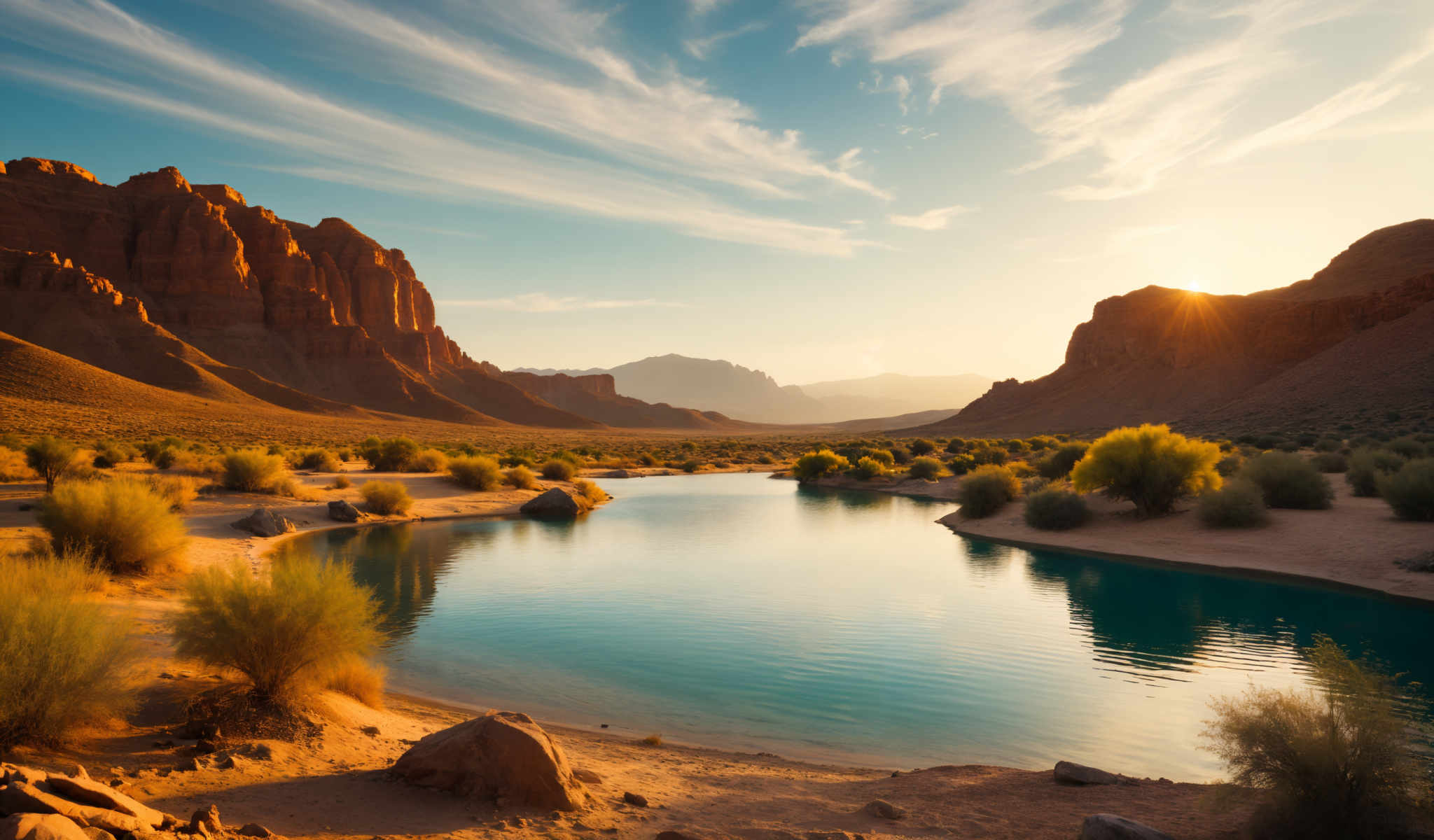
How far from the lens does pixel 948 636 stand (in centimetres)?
1416

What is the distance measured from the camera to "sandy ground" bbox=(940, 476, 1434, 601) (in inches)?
682

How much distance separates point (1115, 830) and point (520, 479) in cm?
3454

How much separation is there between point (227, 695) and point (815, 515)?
27937 mm

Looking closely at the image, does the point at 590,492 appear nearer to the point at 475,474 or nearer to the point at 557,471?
the point at 475,474

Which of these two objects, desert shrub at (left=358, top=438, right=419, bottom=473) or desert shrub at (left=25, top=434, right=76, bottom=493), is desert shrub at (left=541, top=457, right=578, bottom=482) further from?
desert shrub at (left=25, top=434, right=76, bottom=493)

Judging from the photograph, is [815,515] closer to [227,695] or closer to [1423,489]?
[1423,489]

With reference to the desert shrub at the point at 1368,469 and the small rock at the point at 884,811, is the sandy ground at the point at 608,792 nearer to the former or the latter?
the small rock at the point at 884,811

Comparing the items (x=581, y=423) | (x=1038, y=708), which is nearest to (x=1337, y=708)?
(x=1038, y=708)

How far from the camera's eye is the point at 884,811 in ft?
20.4

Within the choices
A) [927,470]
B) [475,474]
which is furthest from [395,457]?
[927,470]

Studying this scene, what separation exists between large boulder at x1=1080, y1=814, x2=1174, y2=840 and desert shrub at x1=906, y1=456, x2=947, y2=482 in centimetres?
3999

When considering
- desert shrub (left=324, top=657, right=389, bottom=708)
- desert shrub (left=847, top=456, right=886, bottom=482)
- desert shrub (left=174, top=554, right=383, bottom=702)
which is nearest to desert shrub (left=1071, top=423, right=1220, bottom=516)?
desert shrub (left=847, top=456, right=886, bottom=482)

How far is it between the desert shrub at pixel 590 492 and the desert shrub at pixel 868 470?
17.4 meters

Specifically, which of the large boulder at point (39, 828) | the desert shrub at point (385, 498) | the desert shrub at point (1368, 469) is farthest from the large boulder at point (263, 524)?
the desert shrub at point (1368, 469)
